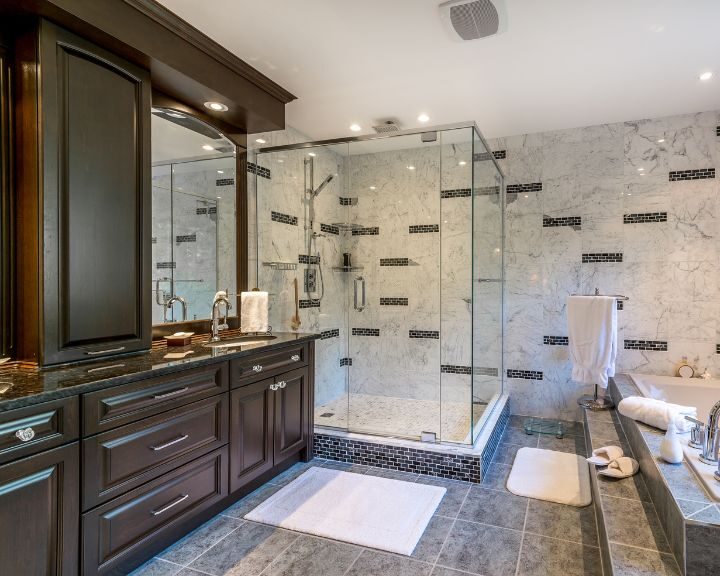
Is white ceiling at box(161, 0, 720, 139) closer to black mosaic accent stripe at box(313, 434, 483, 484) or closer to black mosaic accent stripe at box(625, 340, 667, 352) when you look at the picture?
black mosaic accent stripe at box(625, 340, 667, 352)

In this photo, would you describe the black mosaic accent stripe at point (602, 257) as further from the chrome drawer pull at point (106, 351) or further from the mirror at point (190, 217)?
the chrome drawer pull at point (106, 351)

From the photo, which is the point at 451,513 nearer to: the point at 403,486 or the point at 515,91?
the point at 403,486

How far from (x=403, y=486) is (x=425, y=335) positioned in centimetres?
159

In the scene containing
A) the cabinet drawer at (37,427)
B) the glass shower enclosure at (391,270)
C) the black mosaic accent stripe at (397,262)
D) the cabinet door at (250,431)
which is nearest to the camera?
the cabinet drawer at (37,427)

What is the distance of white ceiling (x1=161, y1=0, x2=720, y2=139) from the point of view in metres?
2.29

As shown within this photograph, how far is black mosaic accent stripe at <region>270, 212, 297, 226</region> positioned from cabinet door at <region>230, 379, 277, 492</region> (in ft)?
4.80

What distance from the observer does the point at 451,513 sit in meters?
2.48

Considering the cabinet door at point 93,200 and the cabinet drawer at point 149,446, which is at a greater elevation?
the cabinet door at point 93,200

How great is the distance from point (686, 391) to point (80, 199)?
4.12 m

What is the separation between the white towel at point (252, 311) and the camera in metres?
3.14

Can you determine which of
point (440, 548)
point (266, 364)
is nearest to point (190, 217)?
point (266, 364)

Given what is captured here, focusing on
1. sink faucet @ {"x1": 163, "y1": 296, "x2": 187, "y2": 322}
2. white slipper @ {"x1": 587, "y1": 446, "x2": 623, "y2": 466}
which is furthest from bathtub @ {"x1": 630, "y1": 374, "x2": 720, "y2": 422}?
sink faucet @ {"x1": 163, "y1": 296, "x2": 187, "y2": 322}

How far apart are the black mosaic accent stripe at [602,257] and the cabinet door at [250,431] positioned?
2.92 m

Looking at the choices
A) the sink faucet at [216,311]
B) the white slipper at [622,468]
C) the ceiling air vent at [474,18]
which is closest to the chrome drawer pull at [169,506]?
the sink faucet at [216,311]
